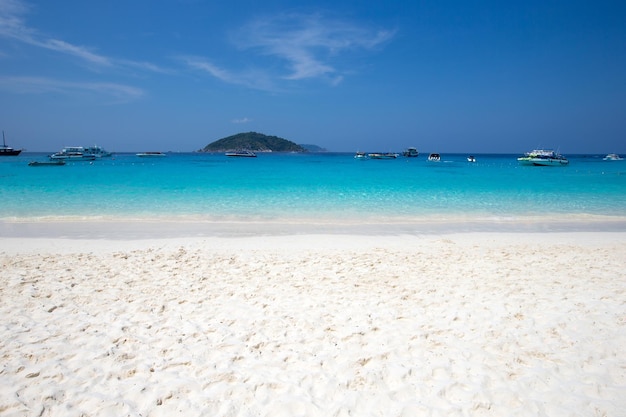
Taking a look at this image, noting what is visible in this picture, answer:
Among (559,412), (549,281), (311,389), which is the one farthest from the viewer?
(549,281)

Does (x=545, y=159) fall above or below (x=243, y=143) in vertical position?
below

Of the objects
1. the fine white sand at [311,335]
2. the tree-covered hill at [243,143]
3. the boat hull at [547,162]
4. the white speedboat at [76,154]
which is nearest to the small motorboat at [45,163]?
the white speedboat at [76,154]

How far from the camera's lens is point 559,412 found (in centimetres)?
311

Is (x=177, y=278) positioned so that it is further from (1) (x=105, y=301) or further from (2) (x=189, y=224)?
(2) (x=189, y=224)

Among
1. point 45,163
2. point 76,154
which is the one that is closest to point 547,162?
point 45,163

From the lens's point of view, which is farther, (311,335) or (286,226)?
(286,226)

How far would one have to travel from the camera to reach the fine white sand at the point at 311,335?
128 inches

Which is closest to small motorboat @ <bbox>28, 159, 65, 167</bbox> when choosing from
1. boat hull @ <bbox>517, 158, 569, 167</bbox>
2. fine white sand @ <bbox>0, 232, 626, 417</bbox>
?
fine white sand @ <bbox>0, 232, 626, 417</bbox>

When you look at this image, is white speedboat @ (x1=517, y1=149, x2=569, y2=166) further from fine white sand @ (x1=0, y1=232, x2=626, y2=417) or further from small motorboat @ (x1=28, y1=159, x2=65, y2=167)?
small motorboat @ (x1=28, y1=159, x2=65, y2=167)

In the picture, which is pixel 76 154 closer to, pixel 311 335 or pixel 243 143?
pixel 311 335

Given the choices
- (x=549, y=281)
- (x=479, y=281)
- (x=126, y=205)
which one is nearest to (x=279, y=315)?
(x=479, y=281)

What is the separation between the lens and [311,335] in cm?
439

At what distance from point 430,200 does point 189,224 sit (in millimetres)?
13228

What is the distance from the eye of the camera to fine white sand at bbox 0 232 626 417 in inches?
128
